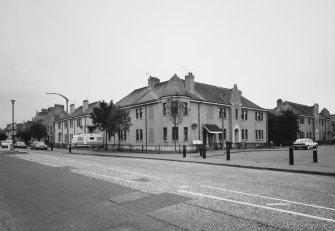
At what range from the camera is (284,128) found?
50.8 m

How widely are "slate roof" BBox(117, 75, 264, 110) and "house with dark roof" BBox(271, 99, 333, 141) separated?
18.2m

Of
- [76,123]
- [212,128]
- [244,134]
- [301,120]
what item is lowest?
[244,134]

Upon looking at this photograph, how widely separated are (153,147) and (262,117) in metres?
22.8

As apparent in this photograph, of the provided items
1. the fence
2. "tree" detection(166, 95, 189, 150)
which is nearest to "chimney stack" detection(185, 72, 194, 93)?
"tree" detection(166, 95, 189, 150)

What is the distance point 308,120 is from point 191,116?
3933cm

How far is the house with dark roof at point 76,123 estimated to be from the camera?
185ft

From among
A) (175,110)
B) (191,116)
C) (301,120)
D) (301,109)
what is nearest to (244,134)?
(191,116)

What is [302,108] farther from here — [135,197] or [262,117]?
[135,197]

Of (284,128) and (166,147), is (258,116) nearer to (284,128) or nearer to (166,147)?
(284,128)

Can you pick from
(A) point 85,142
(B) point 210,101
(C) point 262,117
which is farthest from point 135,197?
(C) point 262,117

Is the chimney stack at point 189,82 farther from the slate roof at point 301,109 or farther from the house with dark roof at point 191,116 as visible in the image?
the slate roof at point 301,109

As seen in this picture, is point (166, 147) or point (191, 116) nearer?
point (166, 147)

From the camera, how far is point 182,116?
33250 millimetres

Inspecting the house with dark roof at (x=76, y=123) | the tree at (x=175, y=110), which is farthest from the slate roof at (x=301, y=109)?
the house with dark roof at (x=76, y=123)
